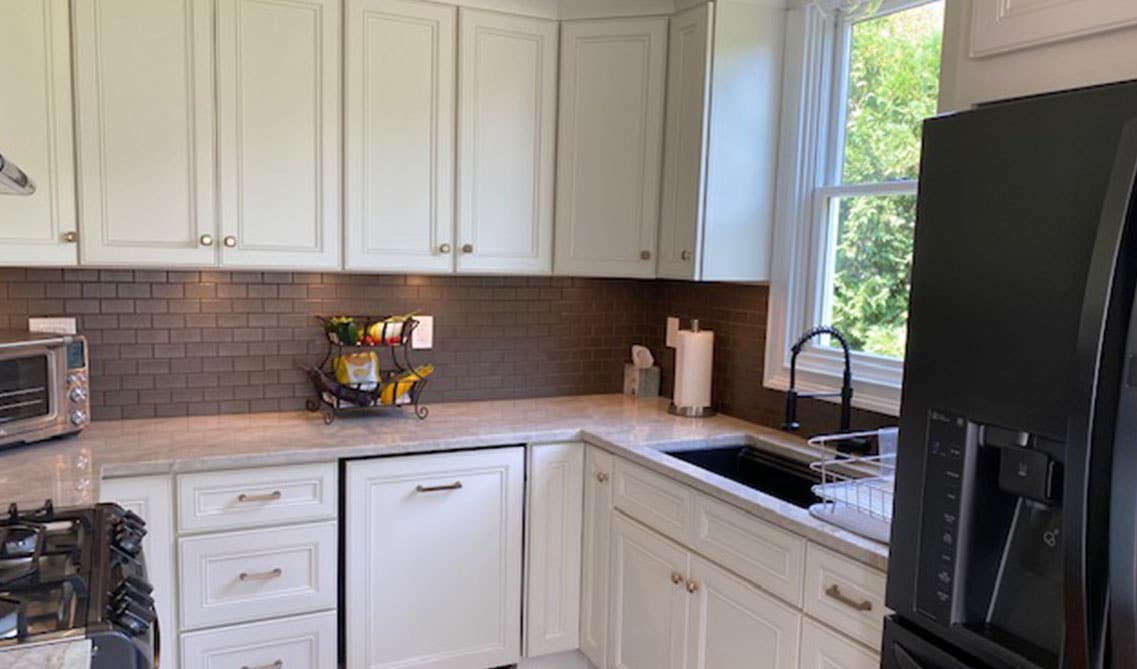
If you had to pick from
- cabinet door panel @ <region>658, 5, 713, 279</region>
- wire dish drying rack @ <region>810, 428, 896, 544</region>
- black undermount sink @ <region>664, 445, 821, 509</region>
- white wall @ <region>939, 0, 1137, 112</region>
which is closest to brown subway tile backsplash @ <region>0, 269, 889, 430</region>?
black undermount sink @ <region>664, 445, 821, 509</region>

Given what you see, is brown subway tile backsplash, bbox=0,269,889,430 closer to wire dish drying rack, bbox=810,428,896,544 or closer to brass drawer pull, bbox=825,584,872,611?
wire dish drying rack, bbox=810,428,896,544

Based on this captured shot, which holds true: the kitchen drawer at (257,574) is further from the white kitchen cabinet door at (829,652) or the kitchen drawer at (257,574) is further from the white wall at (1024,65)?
the white wall at (1024,65)

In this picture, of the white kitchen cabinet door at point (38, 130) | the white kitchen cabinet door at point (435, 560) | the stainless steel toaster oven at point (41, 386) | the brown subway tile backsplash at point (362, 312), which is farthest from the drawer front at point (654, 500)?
the white kitchen cabinet door at point (38, 130)

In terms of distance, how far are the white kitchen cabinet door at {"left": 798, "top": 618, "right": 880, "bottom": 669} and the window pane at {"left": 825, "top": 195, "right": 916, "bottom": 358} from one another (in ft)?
2.94

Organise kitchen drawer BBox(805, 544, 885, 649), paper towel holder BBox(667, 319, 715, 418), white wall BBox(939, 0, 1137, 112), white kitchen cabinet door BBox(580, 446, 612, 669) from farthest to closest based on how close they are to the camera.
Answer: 1. paper towel holder BBox(667, 319, 715, 418)
2. white kitchen cabinet door BBox(580, 446, 612, 669)
3. kitchen drawer BBox(805, 544, 885, 649)
4. white wall BBox(939, 0, 1137, 112)

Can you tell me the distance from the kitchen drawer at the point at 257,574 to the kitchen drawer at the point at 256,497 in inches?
1.3

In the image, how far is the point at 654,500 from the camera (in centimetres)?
235

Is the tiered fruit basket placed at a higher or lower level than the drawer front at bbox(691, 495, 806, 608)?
higher

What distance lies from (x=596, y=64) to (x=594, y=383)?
1.23 metres

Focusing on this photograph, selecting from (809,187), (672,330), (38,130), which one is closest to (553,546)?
(672,330)

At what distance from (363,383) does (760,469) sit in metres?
1.29

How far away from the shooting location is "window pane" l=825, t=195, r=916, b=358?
238 cm

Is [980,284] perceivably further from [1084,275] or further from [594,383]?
[594,383]

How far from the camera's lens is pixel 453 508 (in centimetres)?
254
